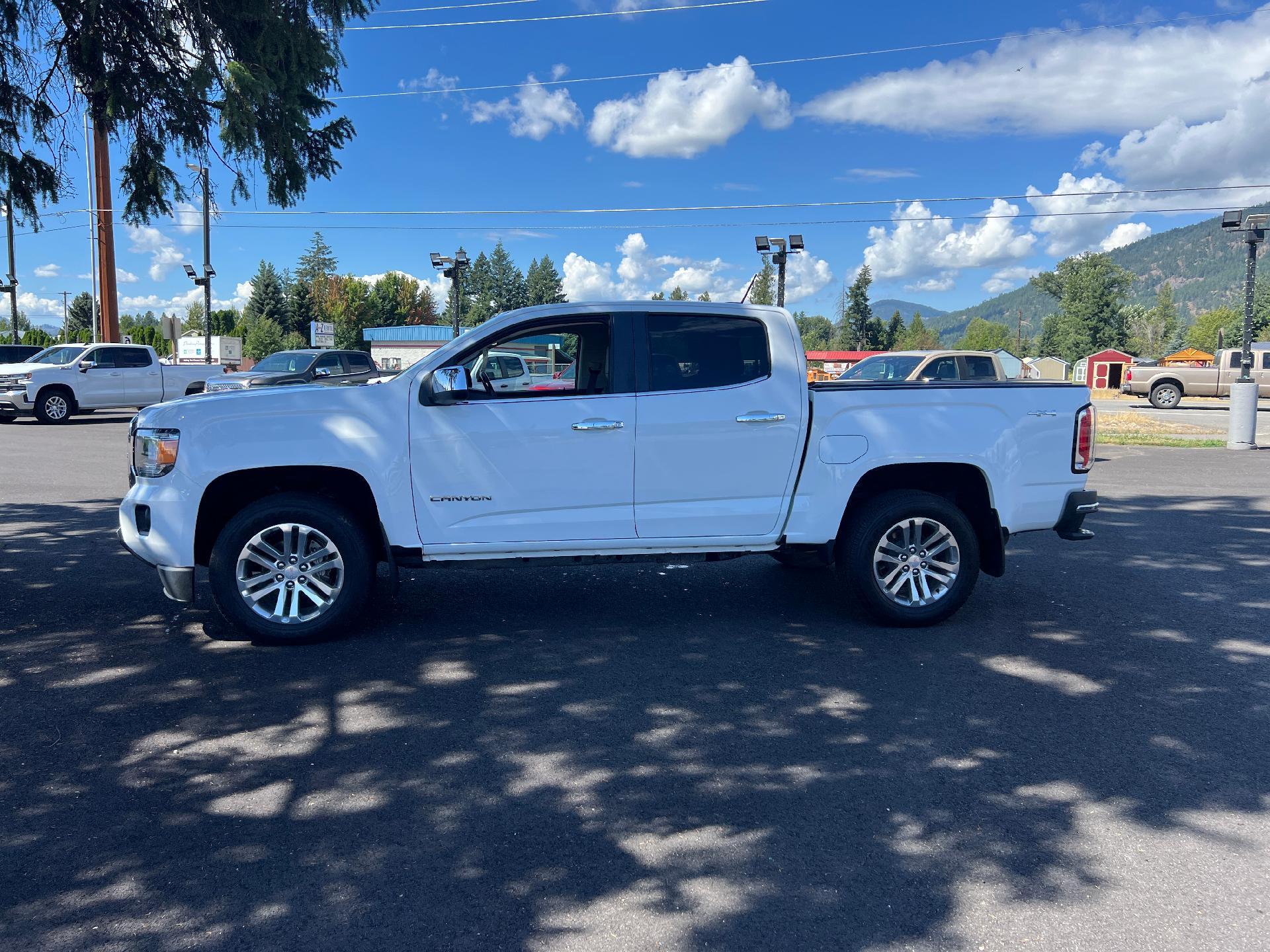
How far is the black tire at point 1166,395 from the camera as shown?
103ft

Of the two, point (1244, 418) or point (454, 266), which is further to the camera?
point (454, 266)

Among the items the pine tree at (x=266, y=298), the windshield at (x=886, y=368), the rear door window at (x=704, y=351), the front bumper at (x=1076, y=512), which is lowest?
the front bumper at (x=1076, y=512)

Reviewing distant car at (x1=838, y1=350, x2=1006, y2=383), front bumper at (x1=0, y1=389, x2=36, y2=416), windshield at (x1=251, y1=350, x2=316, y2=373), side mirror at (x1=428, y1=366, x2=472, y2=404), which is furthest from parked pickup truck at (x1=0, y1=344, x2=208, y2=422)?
side mirror at (x1=428, y1=366, x2=472, y2=404)

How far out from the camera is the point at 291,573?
18.1 ft

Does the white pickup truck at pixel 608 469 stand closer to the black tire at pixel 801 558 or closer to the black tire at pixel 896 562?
the black tire at pixel 896 562

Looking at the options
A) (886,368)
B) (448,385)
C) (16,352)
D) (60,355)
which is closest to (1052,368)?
(886,368)

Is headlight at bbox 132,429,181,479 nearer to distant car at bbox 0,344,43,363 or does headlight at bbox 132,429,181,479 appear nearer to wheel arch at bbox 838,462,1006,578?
wheel arch at bbox 838,462,1006,578

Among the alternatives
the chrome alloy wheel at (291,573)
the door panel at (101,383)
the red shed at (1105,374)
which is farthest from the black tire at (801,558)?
the red shed at (1105,374)

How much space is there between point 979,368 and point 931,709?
44.4 ft

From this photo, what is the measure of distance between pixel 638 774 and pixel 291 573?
264 centimetres

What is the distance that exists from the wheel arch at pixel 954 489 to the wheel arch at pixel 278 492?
9.45ft

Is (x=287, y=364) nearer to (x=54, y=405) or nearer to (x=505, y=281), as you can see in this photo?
(x=54, y=405)

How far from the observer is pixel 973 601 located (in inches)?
266

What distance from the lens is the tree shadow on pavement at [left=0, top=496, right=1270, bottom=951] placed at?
2980 millimetres
